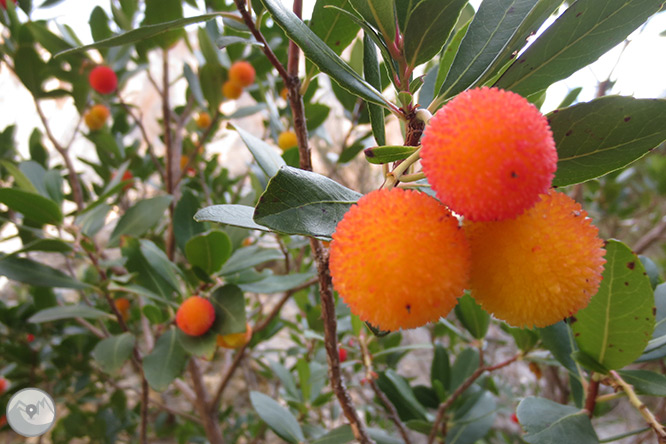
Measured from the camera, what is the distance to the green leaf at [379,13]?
16.3 inches

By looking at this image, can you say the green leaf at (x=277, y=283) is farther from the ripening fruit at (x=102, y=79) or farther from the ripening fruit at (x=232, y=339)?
the ripening fruit at (x=102, y=79)

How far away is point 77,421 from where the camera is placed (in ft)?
5.59

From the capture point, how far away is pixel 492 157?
295 mm

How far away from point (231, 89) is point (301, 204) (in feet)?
3.68

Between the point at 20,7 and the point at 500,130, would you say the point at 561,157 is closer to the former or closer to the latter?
the point at 500,130

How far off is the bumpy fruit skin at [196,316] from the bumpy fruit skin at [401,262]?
54 centimetres

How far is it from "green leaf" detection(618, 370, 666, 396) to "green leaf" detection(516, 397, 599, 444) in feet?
0.27

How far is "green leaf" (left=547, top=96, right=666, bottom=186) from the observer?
1.25ft

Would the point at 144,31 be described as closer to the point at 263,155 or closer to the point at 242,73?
the point at 263,155

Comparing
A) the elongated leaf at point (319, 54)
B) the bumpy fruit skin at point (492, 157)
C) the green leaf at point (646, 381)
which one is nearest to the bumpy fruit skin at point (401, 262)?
the bumpy fruit skin at point (492, 157)

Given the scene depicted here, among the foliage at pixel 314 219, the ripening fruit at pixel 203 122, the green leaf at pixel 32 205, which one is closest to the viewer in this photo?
the foliage at pixel 314 219

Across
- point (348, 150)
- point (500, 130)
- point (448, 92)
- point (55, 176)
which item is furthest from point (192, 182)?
point (500, 130)

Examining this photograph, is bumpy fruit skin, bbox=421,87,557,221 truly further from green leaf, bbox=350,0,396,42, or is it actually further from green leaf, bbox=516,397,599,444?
green leaf, bbox=516,397,599,444

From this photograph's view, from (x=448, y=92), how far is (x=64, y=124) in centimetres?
977
